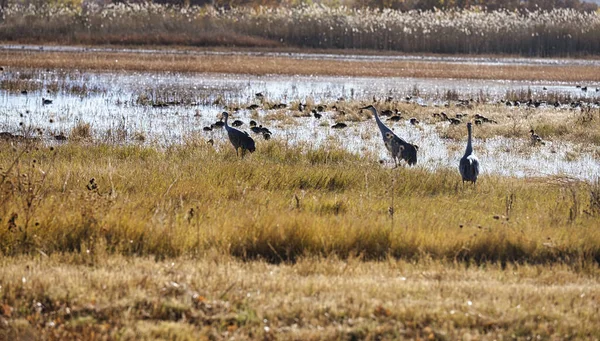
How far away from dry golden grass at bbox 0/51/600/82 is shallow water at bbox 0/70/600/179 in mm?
1240

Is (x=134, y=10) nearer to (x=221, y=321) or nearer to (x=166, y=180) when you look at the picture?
(x=166, y=180)

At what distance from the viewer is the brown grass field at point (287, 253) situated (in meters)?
6.57

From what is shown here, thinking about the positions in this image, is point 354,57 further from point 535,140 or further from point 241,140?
point 241,140

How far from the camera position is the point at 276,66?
3531 centimetres

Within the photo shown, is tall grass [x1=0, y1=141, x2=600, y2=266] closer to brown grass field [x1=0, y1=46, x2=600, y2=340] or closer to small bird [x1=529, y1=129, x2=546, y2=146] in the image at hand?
brown grass field [x1=0, y1=46, x2=600, y2=340]

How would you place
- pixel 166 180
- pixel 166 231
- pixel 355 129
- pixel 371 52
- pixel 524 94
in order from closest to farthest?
pixel 166 231 < pixel 166 180 < pixel 355 129 < pixel 524 94 < pixel 371 52

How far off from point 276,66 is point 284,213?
26.3 m

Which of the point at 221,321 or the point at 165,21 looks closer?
the point at 221,321

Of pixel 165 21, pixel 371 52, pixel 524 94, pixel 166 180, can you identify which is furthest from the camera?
pixel 165 21

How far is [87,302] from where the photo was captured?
6695 millimetres

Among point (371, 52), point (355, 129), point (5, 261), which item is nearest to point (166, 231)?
point (5, 261)


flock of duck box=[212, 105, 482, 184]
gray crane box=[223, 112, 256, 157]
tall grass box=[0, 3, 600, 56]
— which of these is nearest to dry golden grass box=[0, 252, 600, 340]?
flock of duck box=[212, 105, 482, 184]

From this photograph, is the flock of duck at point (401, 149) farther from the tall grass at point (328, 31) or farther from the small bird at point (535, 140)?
the tall grass at point (328, 31)

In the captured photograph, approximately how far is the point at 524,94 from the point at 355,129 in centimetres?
1023
